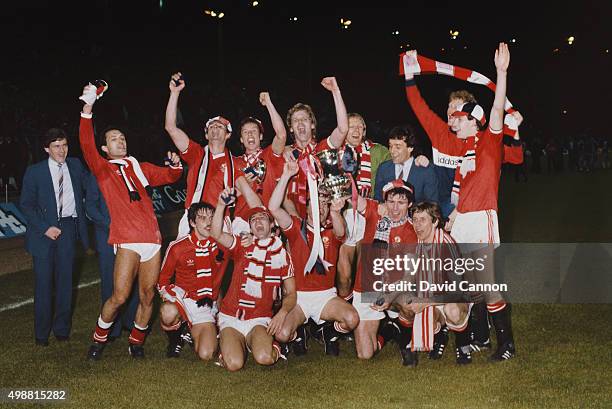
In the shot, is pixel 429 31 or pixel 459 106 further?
pixel 429 31

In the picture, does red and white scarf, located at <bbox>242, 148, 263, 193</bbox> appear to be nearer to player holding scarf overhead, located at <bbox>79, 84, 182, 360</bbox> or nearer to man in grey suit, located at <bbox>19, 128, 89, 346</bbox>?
player holding scarf overhead, located at <bbox>79, 84, 182, 360</bbox>

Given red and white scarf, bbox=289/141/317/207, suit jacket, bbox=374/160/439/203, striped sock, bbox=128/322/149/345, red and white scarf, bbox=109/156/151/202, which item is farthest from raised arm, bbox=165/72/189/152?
suit jacket, bbox=374/160/439/203

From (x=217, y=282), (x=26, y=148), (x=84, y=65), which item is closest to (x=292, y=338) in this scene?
(x=217, y=282)

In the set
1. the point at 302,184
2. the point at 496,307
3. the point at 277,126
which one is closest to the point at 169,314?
the point at 302,184

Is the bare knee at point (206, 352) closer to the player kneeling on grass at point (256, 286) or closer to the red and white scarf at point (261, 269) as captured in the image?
the player kneeling on grass at point (256, 286)

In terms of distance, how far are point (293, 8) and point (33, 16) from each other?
20630 mm

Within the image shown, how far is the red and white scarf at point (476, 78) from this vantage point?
6.94m

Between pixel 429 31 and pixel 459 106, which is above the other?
pixel 429 31

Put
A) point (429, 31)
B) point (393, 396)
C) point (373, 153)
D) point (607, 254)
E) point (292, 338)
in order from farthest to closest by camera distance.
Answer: point (429, 31)
point (607, 254)
point (373, 153)
point (292, 338)
point (393, 396)

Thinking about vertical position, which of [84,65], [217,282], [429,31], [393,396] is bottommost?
[393,396]

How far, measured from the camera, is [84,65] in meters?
24.2

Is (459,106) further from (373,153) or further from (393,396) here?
(393,396)

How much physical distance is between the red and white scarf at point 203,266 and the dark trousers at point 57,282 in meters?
1.37

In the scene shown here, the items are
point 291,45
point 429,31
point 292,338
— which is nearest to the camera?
point 292,338
